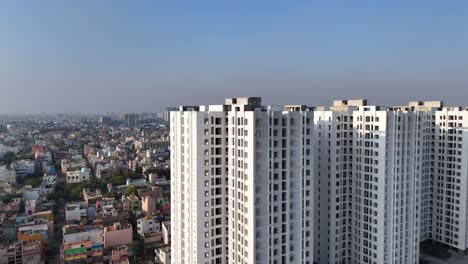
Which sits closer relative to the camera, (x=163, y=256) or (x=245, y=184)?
(x=245, y=184)

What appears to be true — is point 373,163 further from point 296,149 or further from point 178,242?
point 178,242

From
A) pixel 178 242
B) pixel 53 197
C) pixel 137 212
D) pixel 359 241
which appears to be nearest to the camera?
pixel 178 242

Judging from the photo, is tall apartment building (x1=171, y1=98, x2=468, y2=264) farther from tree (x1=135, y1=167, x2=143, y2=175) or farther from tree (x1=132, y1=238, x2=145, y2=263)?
tree (x1=135, y1=167, x2=143, y2=175)

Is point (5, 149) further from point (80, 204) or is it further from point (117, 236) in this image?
point (117, 236)

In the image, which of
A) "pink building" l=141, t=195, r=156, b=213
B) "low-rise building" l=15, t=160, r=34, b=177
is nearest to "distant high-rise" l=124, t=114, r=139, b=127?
"low-rise building" l=15, t=160, r=34, b=177

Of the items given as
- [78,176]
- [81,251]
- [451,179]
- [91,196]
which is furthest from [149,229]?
[451,179]

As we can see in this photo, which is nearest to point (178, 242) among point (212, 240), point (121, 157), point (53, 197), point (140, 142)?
point (212, 240)
